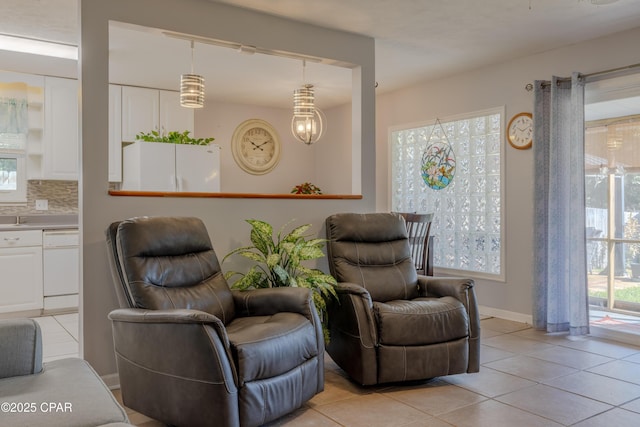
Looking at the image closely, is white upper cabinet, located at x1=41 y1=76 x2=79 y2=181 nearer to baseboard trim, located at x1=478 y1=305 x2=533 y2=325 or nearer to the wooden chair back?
the wooden chair back

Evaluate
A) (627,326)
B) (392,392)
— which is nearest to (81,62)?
(392,392)

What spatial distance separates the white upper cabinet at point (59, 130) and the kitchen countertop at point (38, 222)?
0.47 meters

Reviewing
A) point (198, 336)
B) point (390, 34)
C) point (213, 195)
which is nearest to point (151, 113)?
point (213, 195)

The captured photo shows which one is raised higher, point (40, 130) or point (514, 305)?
point (40, 130)

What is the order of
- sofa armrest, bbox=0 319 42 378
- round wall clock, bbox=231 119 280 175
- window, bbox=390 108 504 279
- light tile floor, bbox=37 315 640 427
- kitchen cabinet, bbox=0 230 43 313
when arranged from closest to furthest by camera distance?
sofa armrest, bbox=0 319 42 378, light tile floor, bbox=37 315 640 427, kitchen cabinet, bbox=0 230 43 313, window, bbox=390 108 504 279, round wall clock, bbox=231 119 280 175

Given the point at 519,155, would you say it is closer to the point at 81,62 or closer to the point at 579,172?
the point at 579,172

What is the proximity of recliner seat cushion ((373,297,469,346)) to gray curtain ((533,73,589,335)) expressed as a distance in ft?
5.61

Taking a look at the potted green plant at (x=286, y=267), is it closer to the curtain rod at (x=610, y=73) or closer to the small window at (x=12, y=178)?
the curtain rod at (x=610, y=73)

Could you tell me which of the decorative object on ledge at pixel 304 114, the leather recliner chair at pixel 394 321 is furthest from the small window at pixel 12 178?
the leather recliner chair at pixel 394 321

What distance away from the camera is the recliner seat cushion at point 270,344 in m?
2.23

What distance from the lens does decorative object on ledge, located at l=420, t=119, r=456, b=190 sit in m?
5.47

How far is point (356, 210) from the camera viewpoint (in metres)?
4.11

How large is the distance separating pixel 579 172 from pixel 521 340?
4.95 feet

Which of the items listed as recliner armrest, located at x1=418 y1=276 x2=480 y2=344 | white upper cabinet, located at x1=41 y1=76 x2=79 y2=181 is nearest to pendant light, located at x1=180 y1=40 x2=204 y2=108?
white upper cabinet, located at x1=41 y1=76 x2=79 y2=181
